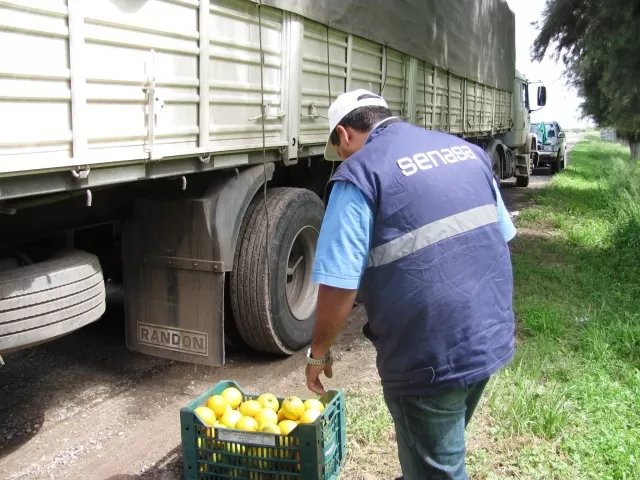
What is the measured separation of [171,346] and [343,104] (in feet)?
7.44

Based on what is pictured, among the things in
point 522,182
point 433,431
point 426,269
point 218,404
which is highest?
Answer: point 426,269

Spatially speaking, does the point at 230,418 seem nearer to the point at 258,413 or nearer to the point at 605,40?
the point at 258,413

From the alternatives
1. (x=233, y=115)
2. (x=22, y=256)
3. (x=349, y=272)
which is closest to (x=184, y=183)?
(x=233, y=115)

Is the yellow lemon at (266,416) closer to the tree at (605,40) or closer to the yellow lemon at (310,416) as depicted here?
the yellow lemon at (310,416)

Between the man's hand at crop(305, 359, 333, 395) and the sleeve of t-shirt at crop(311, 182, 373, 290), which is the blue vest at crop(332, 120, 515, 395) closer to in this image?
the sleeve of t-shirt at crop(311, 182, 373, 290)

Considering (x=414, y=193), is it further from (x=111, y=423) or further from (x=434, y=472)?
(x=111, y=423)

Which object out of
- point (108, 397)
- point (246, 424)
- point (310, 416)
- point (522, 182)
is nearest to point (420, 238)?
point (310, 416)

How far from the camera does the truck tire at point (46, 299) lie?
110 inches

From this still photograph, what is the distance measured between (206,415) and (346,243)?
1.23 m

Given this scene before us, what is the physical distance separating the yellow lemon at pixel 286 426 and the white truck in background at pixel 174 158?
1029 mm

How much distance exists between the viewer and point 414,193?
209 centimetres

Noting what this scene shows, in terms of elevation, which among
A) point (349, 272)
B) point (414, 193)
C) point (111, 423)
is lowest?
point (111, 423)

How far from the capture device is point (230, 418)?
288 cm

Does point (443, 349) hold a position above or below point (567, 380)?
above
